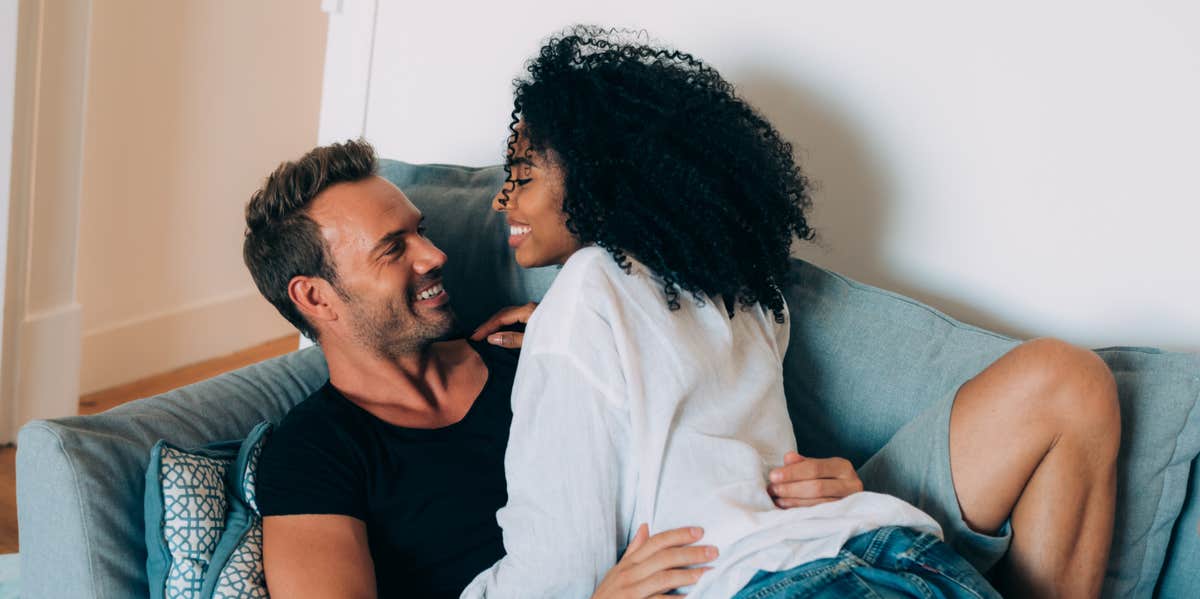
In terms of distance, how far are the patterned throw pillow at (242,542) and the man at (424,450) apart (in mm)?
Answer: 19

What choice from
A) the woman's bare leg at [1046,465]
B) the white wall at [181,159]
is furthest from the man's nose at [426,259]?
the white wall at [181,159]

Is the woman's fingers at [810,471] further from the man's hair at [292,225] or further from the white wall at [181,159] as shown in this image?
the white wall at [181,159]

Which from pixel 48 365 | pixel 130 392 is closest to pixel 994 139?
pixel 48 365

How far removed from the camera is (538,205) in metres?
1.57

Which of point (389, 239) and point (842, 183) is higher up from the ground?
point (842, 183)

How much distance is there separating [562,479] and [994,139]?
1000 millimetres

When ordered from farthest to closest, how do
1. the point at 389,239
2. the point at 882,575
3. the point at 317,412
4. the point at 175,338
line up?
1. the point at 175,338
2. the point at 389,239
3. the point at 317,412
4. the point at 882,575

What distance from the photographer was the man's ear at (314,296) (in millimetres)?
1690

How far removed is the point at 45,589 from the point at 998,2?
1.68 m

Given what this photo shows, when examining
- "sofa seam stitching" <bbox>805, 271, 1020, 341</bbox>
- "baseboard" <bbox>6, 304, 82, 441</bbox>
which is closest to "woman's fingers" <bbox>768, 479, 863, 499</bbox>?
"sofa seam stitching" <bbox>805, 271, 1020, 341</bbox>

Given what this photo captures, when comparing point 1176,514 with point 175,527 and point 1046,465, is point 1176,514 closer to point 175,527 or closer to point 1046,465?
point 1046,465

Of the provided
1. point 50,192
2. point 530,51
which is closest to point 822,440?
point 530,51

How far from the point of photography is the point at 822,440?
1771 millimetres

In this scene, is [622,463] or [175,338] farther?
[175,338]
